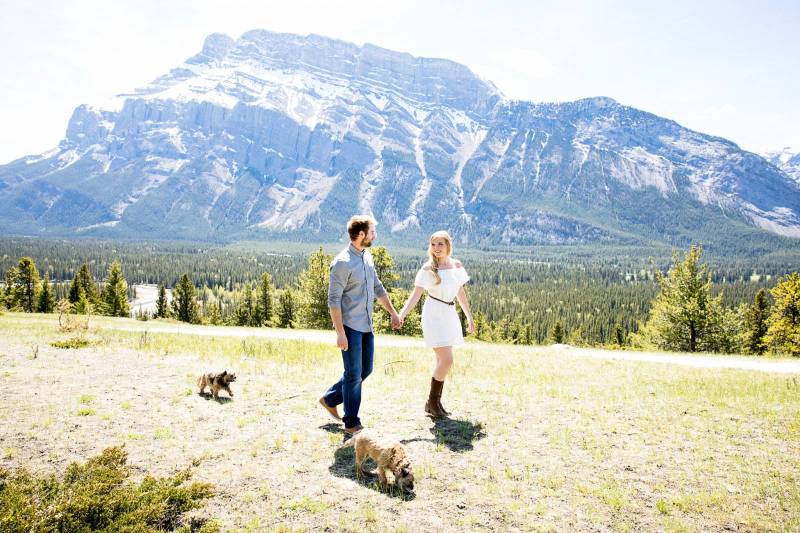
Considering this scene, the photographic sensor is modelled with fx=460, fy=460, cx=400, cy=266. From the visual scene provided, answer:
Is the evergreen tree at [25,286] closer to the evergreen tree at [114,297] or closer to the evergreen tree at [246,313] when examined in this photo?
the evergreen tree at [114,297]

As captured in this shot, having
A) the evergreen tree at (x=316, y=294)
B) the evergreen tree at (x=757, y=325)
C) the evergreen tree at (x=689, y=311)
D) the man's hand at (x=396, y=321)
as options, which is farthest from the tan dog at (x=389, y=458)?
the evergreen tree at (x=757, y=325)

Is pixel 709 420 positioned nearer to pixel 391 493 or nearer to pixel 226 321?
pixel 391 493

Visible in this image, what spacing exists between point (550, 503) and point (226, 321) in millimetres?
87033

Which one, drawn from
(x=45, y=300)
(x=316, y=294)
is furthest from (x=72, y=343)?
(x=45, y=300)

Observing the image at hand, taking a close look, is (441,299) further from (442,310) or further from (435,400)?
(435,400)

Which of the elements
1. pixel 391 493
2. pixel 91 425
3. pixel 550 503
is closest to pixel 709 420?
pixel 550 503

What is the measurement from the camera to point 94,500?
19.2 feet

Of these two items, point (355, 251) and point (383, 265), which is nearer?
point (355, 251)

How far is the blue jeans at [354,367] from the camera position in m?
8.11

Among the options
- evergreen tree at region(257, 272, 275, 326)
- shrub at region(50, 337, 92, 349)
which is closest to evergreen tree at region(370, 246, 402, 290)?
evergreen tree at region(257, 272, 275, 326)

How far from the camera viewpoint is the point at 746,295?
477 ft

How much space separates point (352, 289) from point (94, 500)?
15.0ft

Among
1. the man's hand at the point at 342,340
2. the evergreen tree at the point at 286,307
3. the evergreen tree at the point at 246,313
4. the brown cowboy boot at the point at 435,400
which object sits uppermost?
the man's hand at the point at 342,340

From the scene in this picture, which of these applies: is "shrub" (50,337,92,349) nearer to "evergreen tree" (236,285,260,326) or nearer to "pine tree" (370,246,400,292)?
"pine tree" (370,246,400,292)
